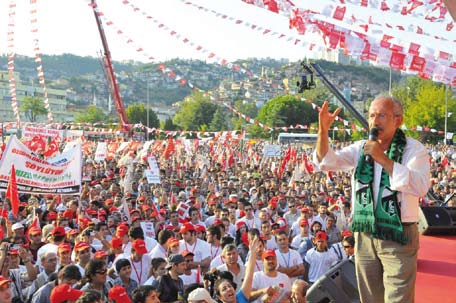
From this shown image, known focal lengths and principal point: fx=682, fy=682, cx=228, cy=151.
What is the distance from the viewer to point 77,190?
11766mm

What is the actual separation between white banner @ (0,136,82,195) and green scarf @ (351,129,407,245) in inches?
331

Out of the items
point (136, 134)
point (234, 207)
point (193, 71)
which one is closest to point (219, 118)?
point (136, 134)

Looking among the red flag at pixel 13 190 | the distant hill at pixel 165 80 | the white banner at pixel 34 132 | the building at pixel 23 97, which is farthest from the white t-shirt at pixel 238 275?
the distant hill at pixel 165 80

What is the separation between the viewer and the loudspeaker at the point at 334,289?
4.61 m

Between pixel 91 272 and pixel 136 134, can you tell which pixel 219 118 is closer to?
pixel 136 134

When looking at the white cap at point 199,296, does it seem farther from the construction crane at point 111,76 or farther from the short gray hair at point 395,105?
the construction crane at point 111,76

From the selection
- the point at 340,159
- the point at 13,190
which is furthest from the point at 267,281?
the point at 13,190

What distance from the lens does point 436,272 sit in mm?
4984

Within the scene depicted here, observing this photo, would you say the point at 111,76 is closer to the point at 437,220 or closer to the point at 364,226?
the point at 437,220

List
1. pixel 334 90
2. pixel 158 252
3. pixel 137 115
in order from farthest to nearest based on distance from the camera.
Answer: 1. pixel 137 115
2. pixel 334 90
3. pixel 158 252

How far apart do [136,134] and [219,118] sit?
166 feet

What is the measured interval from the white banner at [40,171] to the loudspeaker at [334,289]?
299 inches

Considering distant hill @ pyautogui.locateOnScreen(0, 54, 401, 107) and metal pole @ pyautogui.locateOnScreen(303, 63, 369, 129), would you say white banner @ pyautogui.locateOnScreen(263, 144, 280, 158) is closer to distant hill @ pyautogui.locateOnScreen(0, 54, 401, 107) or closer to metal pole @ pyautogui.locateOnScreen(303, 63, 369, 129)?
metal pole @ pyautogui.locateOnScreen(303, 63, 369, 129)

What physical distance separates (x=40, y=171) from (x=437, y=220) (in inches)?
284
